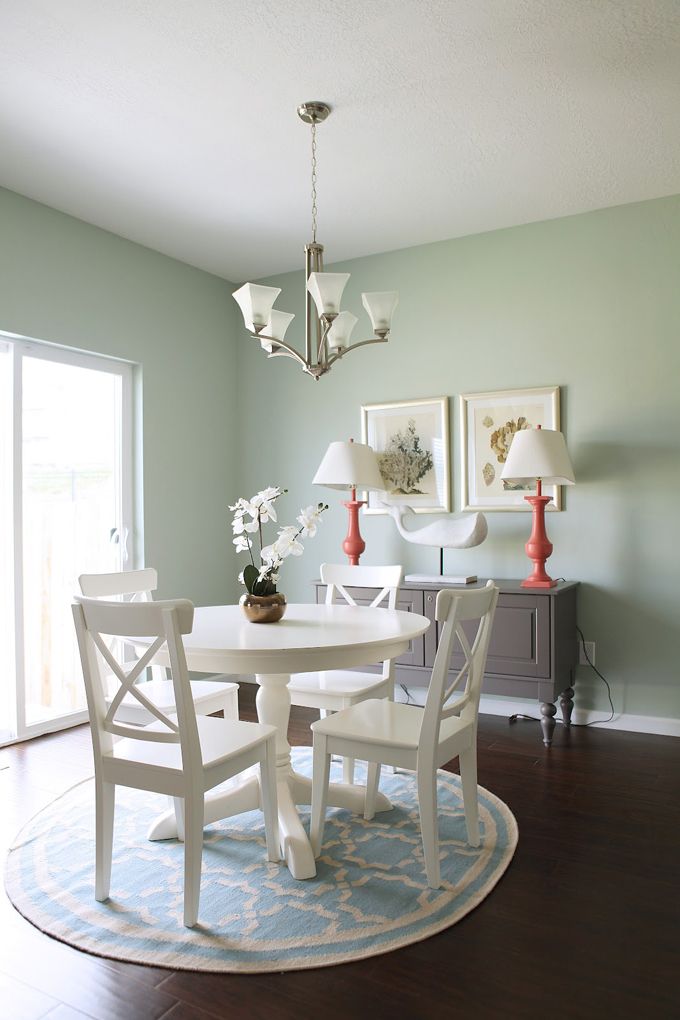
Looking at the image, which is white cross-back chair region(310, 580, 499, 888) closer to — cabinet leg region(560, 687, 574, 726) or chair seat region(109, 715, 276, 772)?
chair seat region(109, 715, 276, 772)

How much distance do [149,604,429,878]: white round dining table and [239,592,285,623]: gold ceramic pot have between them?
0.03 metres

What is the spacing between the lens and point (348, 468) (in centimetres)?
408

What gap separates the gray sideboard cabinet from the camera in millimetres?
3492

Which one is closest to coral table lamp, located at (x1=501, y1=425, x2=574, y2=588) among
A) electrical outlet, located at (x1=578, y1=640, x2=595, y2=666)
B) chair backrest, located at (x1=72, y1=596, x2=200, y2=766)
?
electrical outlet, located at (x1=578, y1=640, x2=595, y2=666)

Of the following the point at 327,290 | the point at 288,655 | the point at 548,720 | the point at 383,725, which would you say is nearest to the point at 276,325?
the point at 327,290

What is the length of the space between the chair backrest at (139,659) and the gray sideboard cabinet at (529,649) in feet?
6.42

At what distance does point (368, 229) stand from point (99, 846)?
3418 millimetres

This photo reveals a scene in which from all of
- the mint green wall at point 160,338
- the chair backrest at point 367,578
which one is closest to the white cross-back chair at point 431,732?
the chair backrest at point 367,578

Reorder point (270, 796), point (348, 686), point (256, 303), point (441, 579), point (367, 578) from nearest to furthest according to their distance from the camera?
1. point (270, 796)
2. point (256, 303)
3. point (348, 686)
4. point (367, 578)
5. point (441, 579)

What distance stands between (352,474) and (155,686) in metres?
1.69

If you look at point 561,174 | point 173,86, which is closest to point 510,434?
point 561,174

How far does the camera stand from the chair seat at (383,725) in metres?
2.17

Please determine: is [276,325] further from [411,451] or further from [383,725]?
[411,451]

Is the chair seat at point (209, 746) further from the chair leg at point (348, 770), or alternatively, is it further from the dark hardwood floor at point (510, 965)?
the chair leg at point (348, 770)
